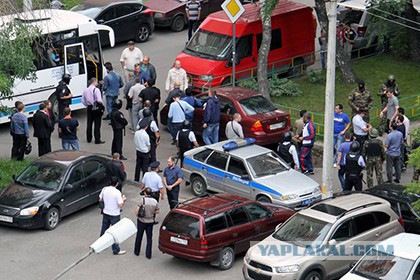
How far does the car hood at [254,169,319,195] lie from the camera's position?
2119cm

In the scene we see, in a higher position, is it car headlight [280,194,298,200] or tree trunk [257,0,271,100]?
tree trunk [257,0,271,100]

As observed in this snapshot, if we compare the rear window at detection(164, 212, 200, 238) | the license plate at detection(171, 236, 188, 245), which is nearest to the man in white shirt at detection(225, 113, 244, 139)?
the rear window at detection(164, 212, 200, 238)

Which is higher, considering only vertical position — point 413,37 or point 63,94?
point 63,94

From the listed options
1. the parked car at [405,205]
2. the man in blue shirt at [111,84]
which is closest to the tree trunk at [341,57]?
the man in blue shirt at [111,84]

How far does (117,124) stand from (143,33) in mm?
10569

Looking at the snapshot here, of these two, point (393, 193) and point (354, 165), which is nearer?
point (393, 193)

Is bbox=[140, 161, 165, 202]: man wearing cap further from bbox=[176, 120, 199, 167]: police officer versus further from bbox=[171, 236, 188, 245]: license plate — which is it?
bbox=[176, 120, 199, 167]: police officer

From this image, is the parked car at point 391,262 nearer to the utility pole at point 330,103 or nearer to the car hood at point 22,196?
the utility pole at point 330,103

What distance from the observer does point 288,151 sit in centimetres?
2317

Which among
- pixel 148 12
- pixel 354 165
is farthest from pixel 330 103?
pixel 148 12

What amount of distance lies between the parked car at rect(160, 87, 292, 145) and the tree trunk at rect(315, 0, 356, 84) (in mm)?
4845

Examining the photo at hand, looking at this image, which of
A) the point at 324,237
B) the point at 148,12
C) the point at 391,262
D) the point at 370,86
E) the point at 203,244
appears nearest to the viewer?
the point at 391,262

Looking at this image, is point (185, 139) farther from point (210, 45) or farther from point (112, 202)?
point (210, 45)

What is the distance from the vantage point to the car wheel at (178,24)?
35.8 meters
